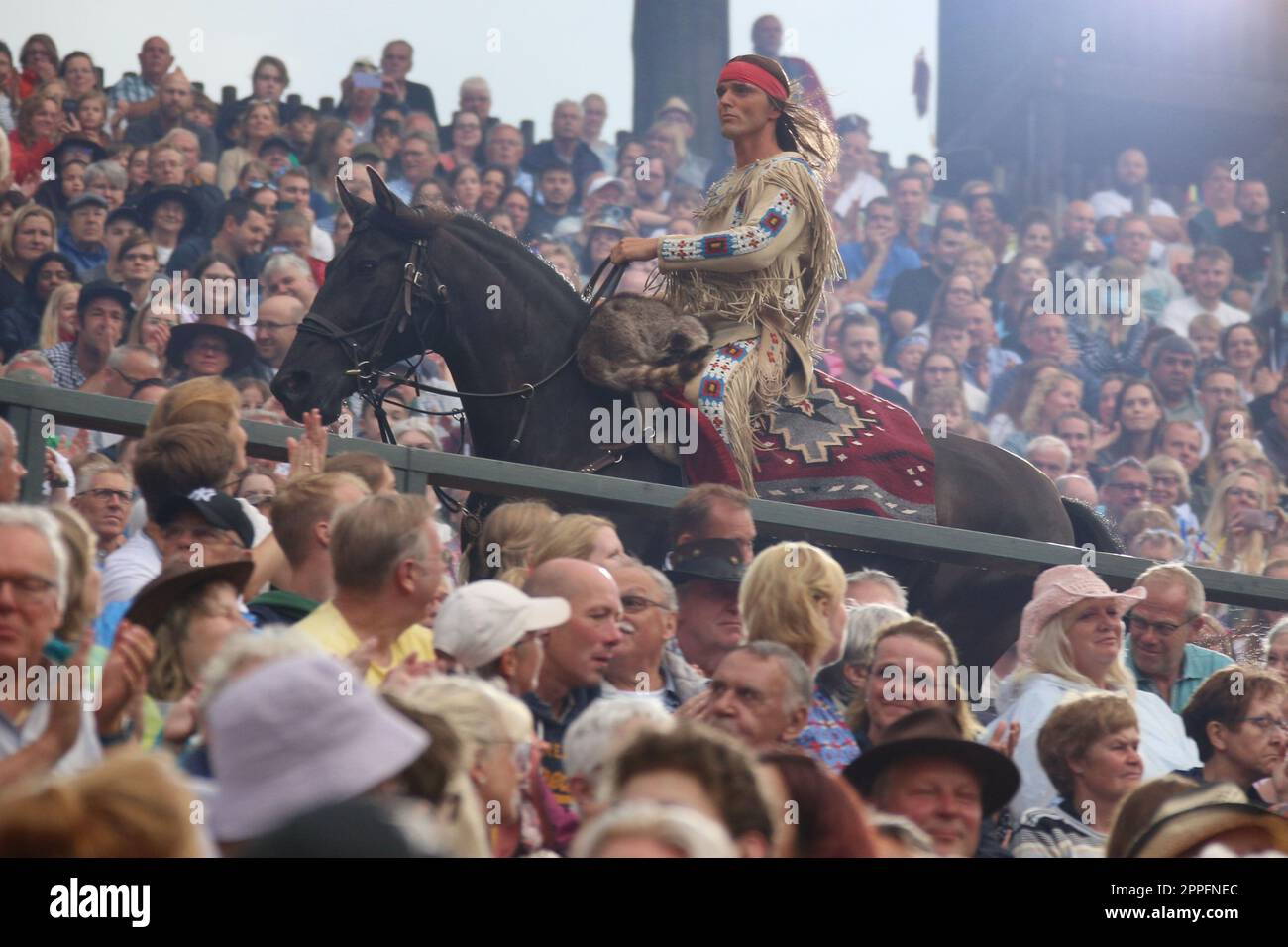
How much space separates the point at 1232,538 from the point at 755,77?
4423mm

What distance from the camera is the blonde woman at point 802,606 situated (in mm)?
6059

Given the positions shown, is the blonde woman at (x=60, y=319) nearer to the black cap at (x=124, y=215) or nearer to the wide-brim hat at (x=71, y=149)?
the black cap at (x=124, y=215)

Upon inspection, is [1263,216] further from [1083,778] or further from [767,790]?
[767,790]

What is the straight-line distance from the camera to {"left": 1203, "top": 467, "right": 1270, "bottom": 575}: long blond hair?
11242 mm

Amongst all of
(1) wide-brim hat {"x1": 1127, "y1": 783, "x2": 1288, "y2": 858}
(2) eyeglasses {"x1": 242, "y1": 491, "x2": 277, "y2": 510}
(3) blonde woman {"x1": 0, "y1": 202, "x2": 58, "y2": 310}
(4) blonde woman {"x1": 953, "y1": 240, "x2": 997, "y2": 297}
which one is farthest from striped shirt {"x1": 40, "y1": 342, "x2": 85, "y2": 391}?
(4) blonde woman {"x1": 953, "y1": 240, "x2": 997, "y2": 297}

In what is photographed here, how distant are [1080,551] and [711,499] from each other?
2.13 metres

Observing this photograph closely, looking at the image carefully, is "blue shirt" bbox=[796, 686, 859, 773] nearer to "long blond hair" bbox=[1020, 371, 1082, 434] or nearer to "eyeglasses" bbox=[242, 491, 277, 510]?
"eyeglasses" bbox=[242, 491, 277, 510]

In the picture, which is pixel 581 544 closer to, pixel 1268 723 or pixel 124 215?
pixel 1268 723

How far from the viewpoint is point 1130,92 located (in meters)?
20.0

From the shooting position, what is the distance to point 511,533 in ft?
22.4

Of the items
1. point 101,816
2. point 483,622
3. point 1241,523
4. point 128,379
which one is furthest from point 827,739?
point 1241,523

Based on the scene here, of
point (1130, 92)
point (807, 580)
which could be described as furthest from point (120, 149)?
point (1130, 92)

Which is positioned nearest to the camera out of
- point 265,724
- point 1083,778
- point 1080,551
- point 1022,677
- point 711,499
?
point 265,724

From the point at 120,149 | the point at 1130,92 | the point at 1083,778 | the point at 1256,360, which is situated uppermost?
the point at 1130,92
